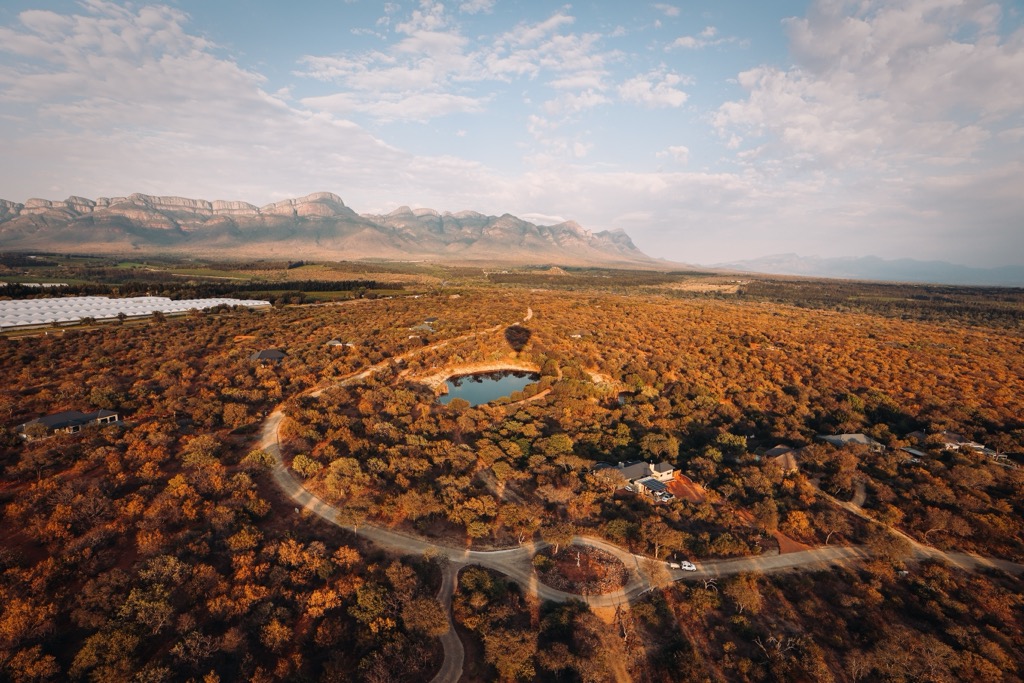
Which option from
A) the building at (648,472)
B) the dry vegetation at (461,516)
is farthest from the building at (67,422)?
the building at (648,472)

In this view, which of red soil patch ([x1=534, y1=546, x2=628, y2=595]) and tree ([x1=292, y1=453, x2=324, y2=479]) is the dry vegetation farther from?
red soil patch ([x1=534, y1=546, x2=628, y2=595])

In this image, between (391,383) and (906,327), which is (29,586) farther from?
(906,327)

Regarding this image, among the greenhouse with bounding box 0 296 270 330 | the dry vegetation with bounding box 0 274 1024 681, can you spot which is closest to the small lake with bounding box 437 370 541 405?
the dry vegetation with bounding box 0 274 1024 681

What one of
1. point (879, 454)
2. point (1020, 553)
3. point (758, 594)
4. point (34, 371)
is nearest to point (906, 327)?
point (879, 454)

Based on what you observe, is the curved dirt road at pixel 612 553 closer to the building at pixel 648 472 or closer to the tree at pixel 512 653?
the tree at pixel 512 653

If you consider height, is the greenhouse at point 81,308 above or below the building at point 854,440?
above
